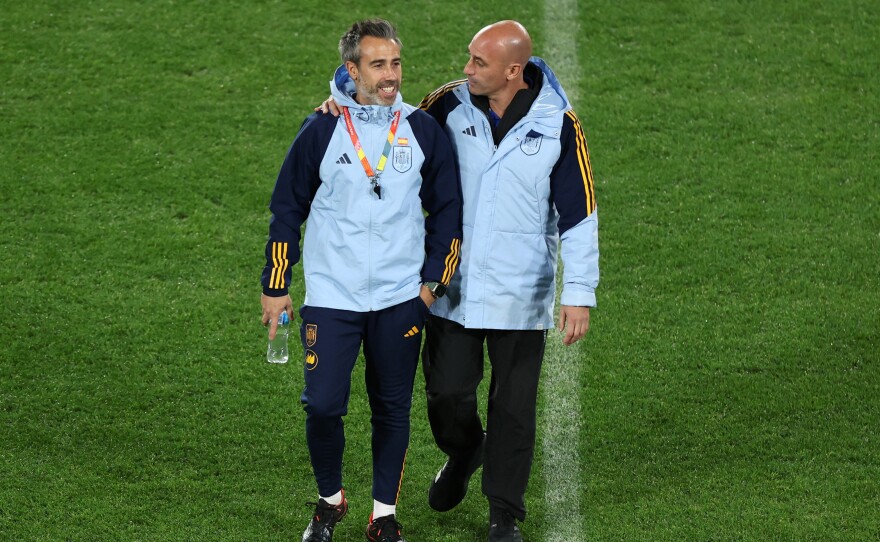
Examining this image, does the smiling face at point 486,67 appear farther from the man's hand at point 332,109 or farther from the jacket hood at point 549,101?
the man's hand at point 332,109

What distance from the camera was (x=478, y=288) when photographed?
4.85m

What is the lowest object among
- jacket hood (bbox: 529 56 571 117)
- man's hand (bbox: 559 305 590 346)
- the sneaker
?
the sneaker

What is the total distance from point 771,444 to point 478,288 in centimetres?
175

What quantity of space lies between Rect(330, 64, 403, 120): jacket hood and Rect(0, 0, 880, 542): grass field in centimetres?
170

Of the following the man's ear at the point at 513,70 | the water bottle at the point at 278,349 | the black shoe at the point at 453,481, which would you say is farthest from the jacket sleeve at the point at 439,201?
the water bottle at the point at 278,349

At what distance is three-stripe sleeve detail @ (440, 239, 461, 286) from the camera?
4787 mm

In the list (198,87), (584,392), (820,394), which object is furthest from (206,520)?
(198,87)

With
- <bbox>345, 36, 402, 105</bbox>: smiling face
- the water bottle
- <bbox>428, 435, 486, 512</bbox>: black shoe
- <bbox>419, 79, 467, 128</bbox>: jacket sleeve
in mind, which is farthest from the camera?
the water bottle

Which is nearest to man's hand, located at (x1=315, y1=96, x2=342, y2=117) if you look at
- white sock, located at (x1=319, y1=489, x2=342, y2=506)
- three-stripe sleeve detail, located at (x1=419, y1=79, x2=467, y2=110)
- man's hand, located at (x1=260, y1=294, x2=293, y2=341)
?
three-stripe sleeve detail, located at (x1=419, y1=79, x2=467, y2=110)

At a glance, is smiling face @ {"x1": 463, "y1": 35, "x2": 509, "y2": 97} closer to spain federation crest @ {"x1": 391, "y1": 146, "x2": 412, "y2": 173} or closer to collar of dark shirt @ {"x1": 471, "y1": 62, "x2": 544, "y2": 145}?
collar of dark shirt @ {"x1": 471, "y1": 62, "x2": 544, "y2": 145}

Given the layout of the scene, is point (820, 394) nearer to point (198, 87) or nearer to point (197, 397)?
point (197, 397)

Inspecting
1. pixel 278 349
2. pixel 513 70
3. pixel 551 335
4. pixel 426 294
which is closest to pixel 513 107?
pixel 513 70

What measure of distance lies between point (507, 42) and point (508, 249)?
761 mm

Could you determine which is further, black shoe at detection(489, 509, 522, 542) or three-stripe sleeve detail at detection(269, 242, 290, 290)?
black shoe at detection(489, 509, 522, 542)
